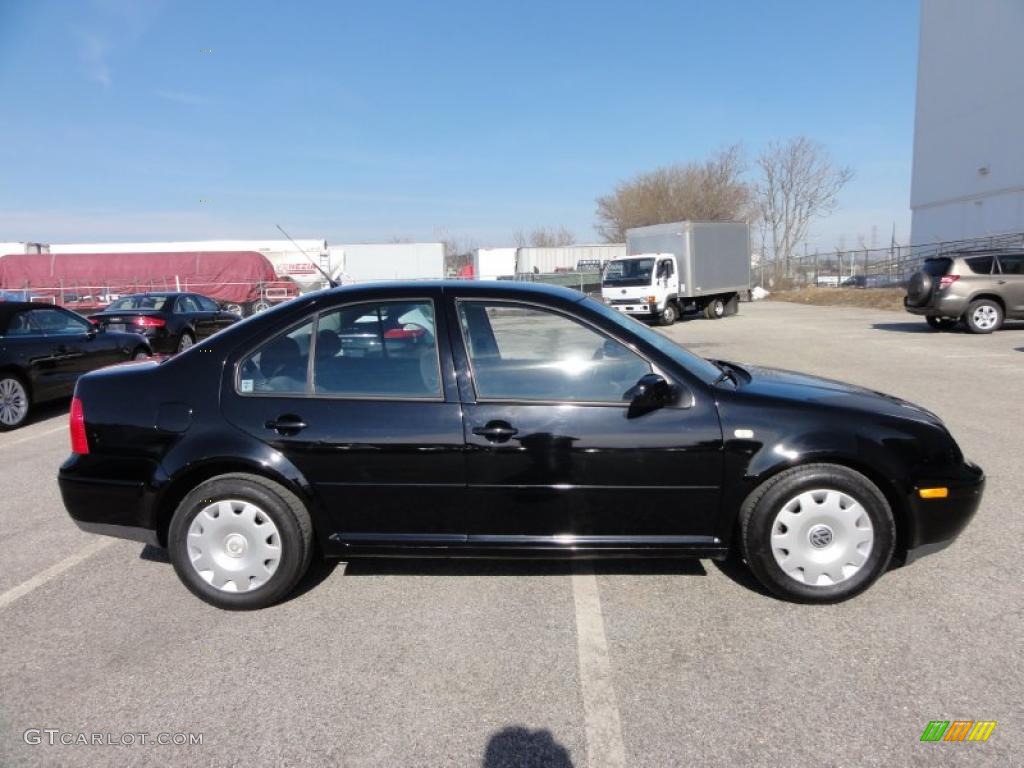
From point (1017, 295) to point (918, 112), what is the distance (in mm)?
39700

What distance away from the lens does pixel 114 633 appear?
3078 mm

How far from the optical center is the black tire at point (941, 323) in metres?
15.8

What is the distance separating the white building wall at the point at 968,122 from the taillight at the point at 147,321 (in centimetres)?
4101

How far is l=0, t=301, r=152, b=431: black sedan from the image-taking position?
7703mm

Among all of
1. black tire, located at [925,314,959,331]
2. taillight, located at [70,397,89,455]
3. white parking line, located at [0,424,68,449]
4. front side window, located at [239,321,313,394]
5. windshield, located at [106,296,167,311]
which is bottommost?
white parking line, located at [0,424,68,449]

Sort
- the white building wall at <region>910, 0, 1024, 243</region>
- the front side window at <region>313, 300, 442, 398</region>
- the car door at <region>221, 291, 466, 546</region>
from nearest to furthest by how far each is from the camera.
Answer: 1. the car door at <region>221, 291, 466, 546</region>
2. the front side window at <region>313, 300, 442, 398</region>
3. the white building wall at <region>910, 0, 1024, 243</region>

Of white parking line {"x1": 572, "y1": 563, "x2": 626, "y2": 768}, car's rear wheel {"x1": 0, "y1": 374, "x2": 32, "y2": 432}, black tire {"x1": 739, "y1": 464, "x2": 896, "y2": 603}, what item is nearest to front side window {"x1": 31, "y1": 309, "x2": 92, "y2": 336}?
car's rear wheel {"x1": 0, "y1": 374, "x2": 32, "y2": 432}

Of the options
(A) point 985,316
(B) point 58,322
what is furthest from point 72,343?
(A) point 985,316

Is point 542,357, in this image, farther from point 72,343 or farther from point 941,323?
point 941,323

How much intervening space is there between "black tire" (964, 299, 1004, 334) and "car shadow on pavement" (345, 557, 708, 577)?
14476 mm

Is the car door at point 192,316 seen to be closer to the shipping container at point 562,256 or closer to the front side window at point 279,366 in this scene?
the front side window at point 279,366

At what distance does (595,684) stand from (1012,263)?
1643cm

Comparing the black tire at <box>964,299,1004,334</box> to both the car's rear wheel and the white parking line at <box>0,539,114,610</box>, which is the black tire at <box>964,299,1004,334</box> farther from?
the car's rear wheel

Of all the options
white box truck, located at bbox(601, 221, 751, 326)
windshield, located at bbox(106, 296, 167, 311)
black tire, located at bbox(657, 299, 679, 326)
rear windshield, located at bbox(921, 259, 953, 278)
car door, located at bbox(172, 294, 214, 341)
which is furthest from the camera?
black tire, located at bbox(657, 299, 679, 326)
